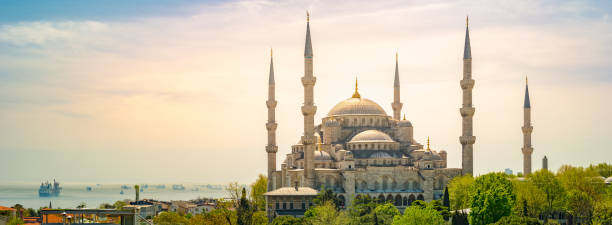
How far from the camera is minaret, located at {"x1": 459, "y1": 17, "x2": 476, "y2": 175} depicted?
58125 millimetres

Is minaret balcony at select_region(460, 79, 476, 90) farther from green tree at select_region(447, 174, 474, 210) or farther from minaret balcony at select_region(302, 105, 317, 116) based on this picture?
minaret balcony at select_region(302, 105, 317, 116)

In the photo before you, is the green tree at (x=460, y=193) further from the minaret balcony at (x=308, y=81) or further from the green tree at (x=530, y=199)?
the minaret balcony at (x=308, y=81)

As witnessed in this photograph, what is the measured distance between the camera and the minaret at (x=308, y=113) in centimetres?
5691

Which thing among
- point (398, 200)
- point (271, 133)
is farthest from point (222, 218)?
point (271, 133)

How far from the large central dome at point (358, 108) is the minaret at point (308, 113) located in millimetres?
10130

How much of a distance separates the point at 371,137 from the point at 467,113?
29.2 ft

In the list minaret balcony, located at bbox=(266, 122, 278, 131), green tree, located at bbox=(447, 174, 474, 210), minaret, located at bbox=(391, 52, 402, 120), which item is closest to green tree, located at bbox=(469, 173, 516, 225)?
green tree, located at bbox=(447, 174, 474, 210)

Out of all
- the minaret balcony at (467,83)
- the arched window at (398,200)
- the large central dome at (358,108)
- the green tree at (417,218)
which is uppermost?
the minaret balcony at (467,83)

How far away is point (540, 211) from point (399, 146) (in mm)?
20079

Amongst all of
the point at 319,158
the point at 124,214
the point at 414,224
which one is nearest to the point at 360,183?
the point at 319,158

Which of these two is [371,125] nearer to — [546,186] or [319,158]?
[319,158]

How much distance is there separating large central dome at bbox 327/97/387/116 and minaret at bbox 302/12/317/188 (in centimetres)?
1013

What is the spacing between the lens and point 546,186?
1741 inches

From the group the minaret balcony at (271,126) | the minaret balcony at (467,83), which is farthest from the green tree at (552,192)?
the minaret balcony at (271,126)
